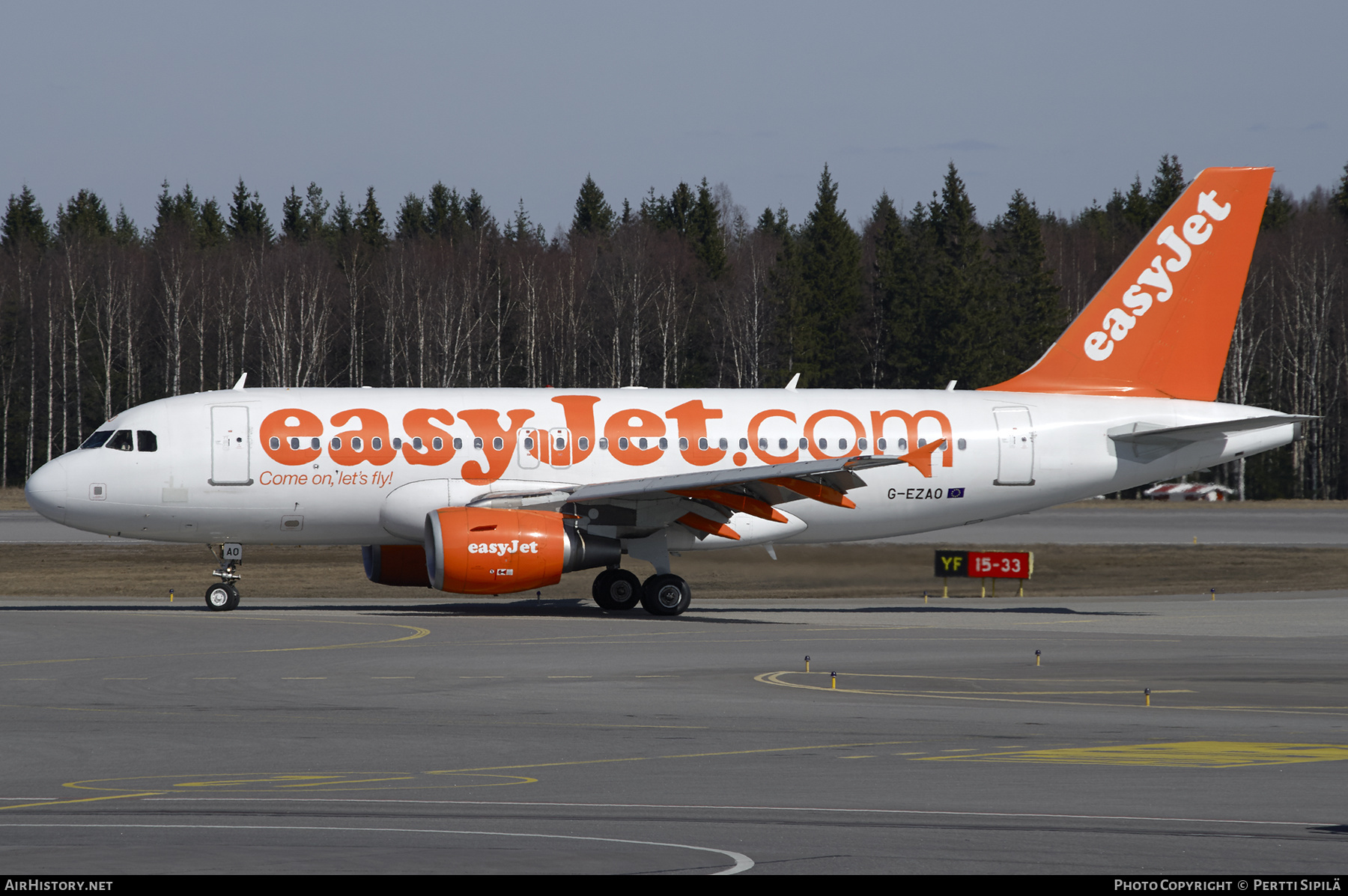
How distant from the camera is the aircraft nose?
97.0ft

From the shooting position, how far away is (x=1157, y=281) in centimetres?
3353

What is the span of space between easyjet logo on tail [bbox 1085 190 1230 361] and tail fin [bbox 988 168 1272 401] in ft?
0.06

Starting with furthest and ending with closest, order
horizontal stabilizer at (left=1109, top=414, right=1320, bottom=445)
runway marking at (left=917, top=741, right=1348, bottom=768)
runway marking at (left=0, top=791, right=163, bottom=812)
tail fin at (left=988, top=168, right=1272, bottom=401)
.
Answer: tail fin at (left=988, top=168, right=1272, bottom=401)
horizontal stabilizer at (left=1109, top=414, right=1320, bottom=445)
runway marking at (left=917, top=741, right=1348, bottom=768)
runway marking at (left=0, top=791, right=163, bottom=812)

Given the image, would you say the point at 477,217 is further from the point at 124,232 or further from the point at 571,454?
the point at 571,454

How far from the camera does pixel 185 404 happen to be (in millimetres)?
30641

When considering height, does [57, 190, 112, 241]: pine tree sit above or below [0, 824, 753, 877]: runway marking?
above

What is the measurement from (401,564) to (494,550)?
4218 mm

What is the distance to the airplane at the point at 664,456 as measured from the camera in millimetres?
29484

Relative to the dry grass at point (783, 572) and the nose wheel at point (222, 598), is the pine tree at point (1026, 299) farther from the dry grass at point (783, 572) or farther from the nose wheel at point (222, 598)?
the nose wheel at point (222, 598)

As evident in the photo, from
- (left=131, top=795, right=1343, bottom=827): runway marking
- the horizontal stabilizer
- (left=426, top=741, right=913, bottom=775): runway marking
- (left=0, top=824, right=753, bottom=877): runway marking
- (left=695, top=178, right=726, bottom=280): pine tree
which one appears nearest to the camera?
(left=0, top=824, right=753, bottom=877): runway marking

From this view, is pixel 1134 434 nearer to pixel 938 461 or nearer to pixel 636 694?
pixel 938 461

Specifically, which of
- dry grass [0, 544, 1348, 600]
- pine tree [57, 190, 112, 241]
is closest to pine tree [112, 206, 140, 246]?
pine tree [57, 190, 112, 241]

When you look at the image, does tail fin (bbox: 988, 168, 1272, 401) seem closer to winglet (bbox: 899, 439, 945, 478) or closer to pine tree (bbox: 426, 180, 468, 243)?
winglet (bbox: 899, 439, 945, 478)

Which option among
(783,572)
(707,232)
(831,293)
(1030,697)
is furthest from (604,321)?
(1030,697)
